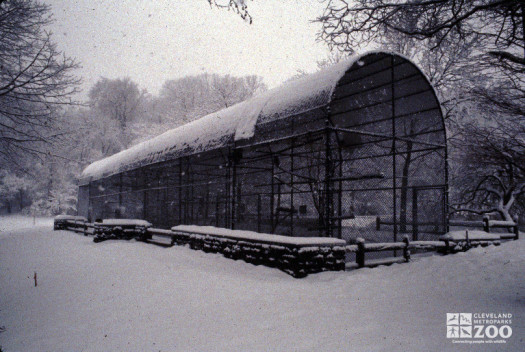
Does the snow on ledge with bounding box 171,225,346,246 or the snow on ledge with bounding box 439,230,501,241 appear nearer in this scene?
the snow on ledge with bounding box 171,225,346,246

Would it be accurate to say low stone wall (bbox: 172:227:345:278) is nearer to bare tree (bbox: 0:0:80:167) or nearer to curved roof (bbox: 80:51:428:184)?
curved roof (bbox: 80:51:428:184)

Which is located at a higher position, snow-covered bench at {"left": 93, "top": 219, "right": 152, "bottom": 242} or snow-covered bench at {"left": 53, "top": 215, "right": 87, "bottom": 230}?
snow-covered bench at {"left": 93, "top": 219, "right": 152, "bottom": 242}

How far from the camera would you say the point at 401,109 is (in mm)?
12453

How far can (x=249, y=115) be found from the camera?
1143 cm

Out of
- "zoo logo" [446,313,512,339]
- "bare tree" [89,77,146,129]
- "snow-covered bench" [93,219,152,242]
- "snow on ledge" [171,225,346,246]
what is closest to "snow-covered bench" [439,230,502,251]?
"snow on ledge" [171,225,346,246]

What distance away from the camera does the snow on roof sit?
Result: 8984 mm

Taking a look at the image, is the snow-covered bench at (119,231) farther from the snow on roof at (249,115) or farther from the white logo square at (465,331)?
the white logo square at (465,331)

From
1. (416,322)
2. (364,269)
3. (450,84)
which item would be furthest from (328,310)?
(450,84)

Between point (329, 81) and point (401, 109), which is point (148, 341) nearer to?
point (329, 81)

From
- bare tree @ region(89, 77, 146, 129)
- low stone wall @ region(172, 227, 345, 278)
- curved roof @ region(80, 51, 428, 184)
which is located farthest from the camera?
bare tree @ region(89, 77, 146, 129)

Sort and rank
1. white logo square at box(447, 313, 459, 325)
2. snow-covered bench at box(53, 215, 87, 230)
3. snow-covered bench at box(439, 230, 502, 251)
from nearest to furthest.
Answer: white logo square at box(447, 313, 459, 325)
snow-covered bench at box(439, 230, 502, 251)
snow-covered bench at box(53, 215, 87, 230)

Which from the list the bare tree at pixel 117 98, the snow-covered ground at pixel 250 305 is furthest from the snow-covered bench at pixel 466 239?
the bare tree at pixel 117 98

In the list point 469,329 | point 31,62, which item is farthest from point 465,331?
point 31,62

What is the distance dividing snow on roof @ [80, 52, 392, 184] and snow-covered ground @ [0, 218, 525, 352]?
4.43 m
